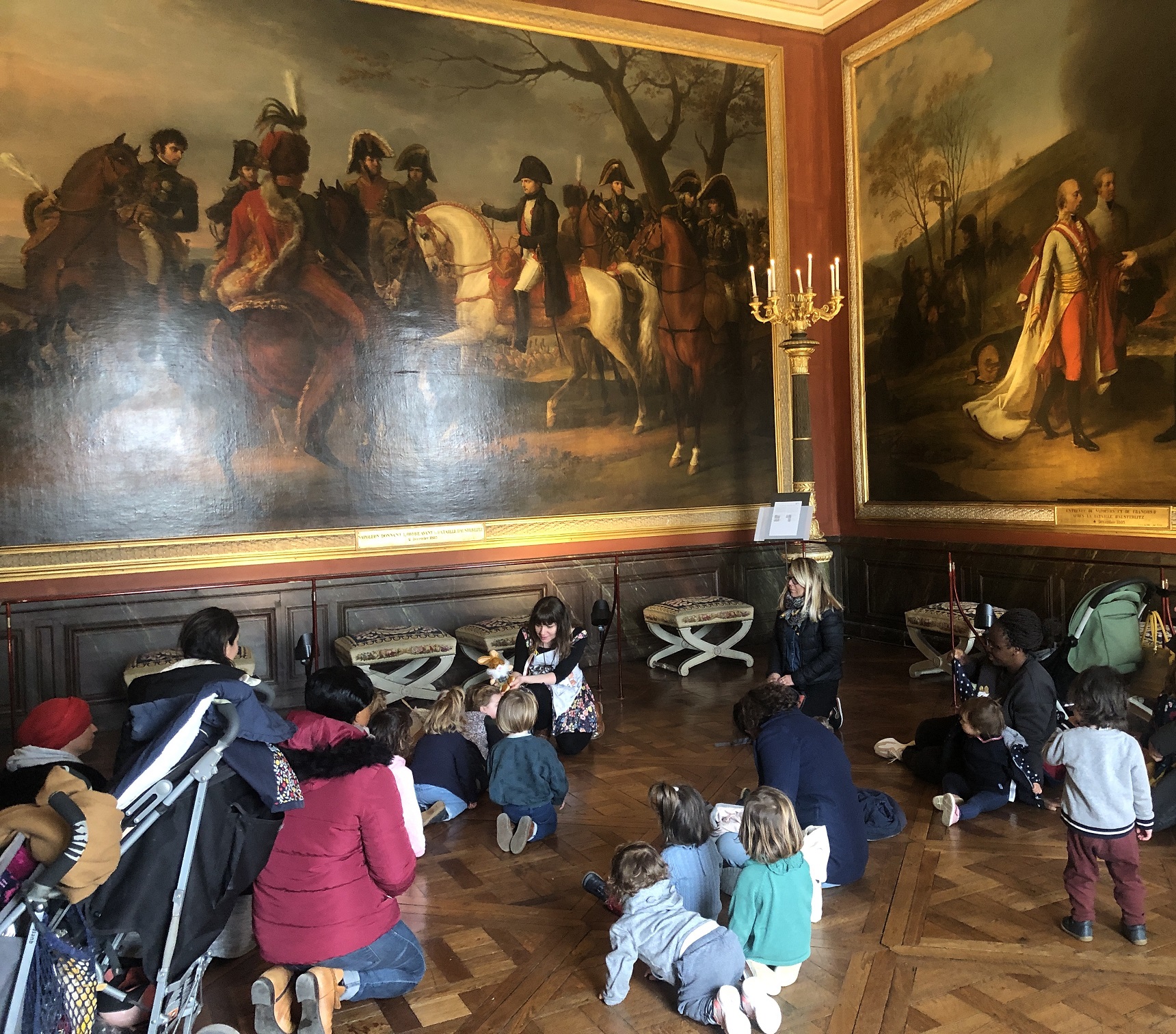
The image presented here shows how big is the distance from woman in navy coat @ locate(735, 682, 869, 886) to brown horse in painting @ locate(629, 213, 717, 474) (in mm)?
6002

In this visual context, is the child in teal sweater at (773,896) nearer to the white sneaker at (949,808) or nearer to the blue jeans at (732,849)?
the blue jeans at (732,849)

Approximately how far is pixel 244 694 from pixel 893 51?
9.65 metres

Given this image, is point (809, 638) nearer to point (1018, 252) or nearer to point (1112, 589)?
point (1112, 589)

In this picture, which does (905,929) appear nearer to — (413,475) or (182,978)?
(182,978)

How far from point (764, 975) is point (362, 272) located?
7.10 m

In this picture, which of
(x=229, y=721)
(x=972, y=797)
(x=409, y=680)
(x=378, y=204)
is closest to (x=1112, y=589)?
(x=972, y=797)

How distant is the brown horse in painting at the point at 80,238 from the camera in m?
7.64

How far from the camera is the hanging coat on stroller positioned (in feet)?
9.00

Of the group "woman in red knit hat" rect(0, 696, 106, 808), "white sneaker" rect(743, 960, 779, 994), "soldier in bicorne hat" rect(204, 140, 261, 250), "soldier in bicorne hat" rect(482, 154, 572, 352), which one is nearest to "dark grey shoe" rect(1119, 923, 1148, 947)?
"white sneaker" rect(743, 960, 779, 994)

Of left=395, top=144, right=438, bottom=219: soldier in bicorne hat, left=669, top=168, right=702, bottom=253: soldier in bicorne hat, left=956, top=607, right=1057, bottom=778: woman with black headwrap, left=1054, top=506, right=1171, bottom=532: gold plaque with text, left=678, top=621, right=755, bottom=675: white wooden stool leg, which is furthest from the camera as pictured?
left=669, top=168, right=702, bottom=253: soldier in bicorne hat

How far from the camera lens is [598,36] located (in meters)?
9.76

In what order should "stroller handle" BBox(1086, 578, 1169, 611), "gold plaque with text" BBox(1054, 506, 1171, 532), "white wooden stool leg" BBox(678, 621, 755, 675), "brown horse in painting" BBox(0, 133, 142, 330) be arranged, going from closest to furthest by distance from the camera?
"stroller handle" BBox(1086, 578, 1169, 611)
"gold plaque with text" BBox(1054, 506, 1171, 532)
"brown horse in painting" BBox(0, 133, 142, 330)
"white wooden stool leg" BBox(678, 621, 755, 675)

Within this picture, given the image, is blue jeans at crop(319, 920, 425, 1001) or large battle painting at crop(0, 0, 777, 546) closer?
blue jeans at crop(319, 920, 425, 1001)

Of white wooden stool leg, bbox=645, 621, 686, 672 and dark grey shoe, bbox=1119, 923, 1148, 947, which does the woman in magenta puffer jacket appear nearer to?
dark grey shoe, bbox=1119, 923, 1148, 947
